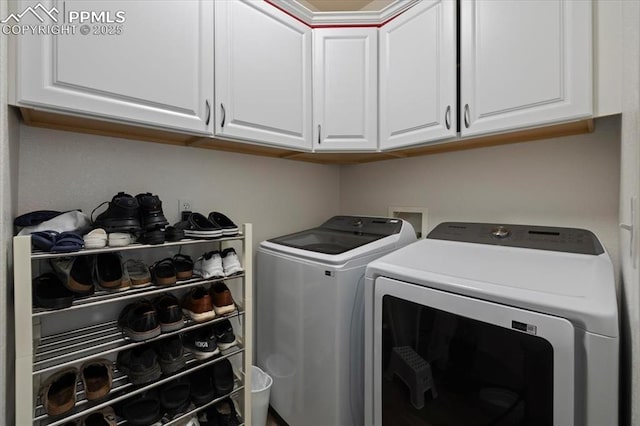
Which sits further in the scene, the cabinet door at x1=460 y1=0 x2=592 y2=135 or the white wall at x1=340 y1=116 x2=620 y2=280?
the white wall at x1=340 y1=116 x2=620 y2=280

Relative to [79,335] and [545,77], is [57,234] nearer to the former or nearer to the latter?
[79,335]

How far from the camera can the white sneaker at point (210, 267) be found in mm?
1244

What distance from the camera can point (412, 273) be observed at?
3.33ft

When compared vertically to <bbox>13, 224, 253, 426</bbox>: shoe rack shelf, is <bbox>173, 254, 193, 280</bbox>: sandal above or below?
above

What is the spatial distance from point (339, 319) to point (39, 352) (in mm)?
1129

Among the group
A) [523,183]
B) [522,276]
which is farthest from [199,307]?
[523,183]

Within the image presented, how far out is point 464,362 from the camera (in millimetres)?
887

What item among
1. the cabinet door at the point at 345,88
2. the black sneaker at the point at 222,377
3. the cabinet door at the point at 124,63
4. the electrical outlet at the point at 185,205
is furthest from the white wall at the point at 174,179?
the black sneaker at the point at 222,377

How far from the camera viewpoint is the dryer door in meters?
0.72

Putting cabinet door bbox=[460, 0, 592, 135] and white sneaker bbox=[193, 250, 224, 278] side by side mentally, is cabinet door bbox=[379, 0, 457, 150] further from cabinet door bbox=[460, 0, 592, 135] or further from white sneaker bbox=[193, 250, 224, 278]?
white sneaker bbox=[193, 250, 224, 278]

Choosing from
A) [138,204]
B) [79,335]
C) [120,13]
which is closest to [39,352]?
[79,335]

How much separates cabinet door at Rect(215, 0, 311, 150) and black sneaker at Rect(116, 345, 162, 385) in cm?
96

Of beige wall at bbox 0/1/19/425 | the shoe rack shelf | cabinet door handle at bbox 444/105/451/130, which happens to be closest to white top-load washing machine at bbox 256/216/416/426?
the shoe rack shelf

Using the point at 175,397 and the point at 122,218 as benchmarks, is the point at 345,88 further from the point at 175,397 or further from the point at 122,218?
the point at 175,397
